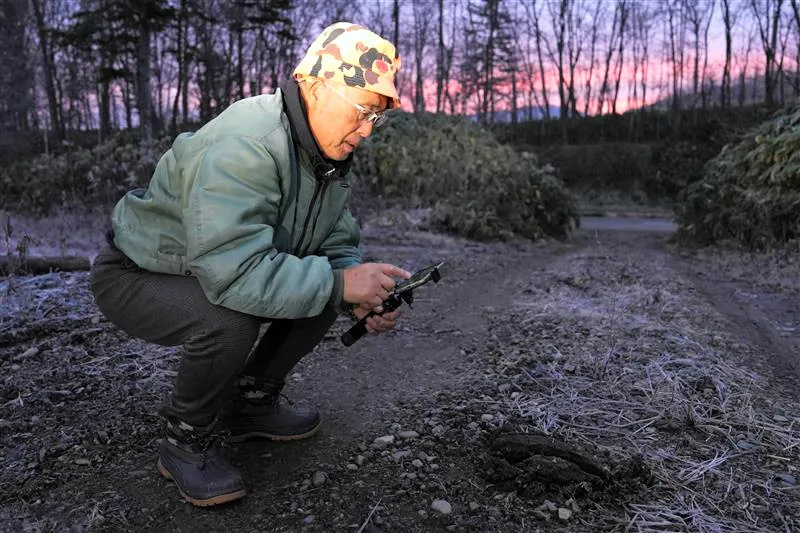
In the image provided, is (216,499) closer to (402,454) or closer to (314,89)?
(402,454)

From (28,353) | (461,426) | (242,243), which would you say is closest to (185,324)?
(242,243)

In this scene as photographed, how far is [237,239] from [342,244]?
692mm

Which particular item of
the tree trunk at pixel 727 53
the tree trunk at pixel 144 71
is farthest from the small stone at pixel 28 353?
the tree trunk at pixel 727 53

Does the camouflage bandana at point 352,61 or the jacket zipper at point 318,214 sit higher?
the camouflage bandana at point 352,61

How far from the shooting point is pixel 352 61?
183 cm

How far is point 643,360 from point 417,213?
286 inches

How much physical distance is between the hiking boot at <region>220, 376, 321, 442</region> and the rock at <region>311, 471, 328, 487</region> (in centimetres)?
29

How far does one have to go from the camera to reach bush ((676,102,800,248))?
294 inches

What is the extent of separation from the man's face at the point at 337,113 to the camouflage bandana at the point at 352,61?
3 cm

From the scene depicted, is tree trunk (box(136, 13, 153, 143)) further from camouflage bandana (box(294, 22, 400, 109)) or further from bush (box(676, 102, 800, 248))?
camouflage bandana (box(294, 22, 400, 109))

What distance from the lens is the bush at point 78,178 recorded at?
10.0 m

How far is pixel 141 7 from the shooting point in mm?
14852

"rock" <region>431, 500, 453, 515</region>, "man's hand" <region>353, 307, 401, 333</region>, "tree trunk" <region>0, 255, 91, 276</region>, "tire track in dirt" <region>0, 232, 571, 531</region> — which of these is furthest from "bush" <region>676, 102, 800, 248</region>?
"tree trunk" <region>0, 255, 91, 276</region>

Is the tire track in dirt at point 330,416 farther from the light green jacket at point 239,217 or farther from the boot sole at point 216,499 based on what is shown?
the light green jacket at point 239,217
